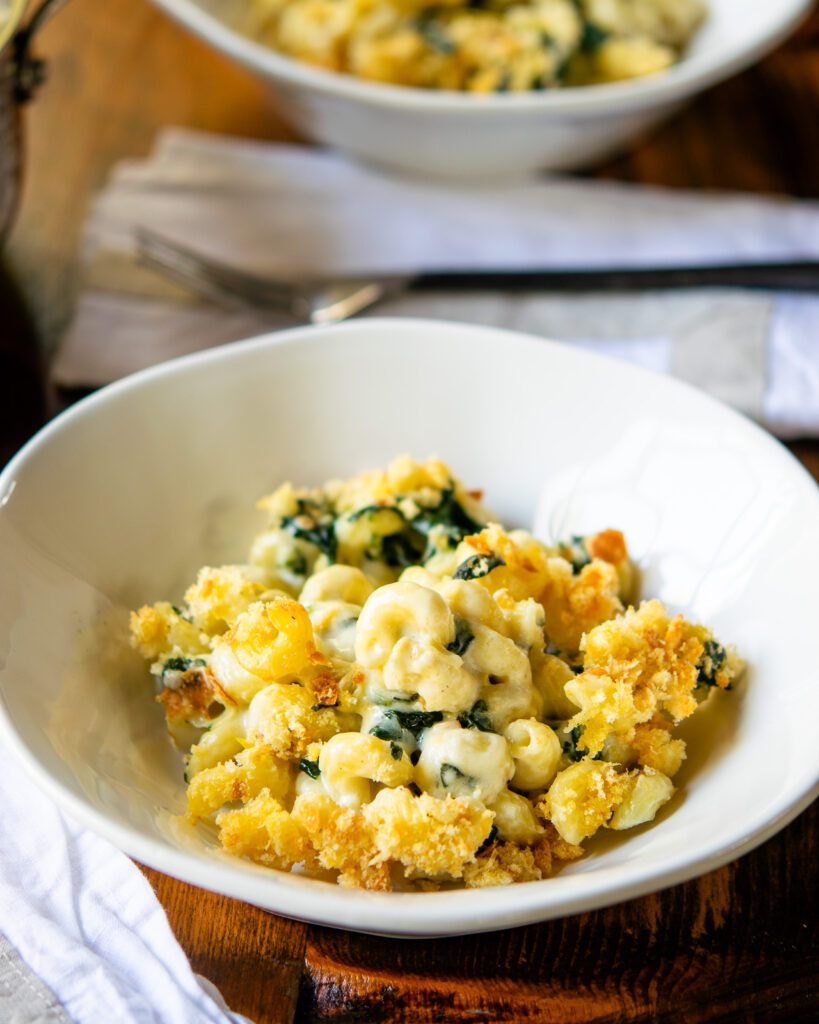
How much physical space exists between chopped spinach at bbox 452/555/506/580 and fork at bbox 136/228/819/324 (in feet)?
2.32

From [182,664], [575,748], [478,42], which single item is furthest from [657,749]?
[478,42]

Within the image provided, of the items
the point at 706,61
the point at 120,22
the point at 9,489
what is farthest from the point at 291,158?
the point at 9,489

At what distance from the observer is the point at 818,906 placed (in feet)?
3.10

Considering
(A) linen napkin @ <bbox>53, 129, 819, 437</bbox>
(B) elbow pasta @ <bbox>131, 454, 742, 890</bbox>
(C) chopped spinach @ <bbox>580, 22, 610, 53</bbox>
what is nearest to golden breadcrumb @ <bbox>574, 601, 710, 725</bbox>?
(B) elbow pasta @ <bbox>131, 454, 742, 890</bbox>

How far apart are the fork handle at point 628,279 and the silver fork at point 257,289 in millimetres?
96

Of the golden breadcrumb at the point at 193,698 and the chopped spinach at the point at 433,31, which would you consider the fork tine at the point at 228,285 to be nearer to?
the chopped spinach at the point at 433,31

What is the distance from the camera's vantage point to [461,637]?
2.80 feet

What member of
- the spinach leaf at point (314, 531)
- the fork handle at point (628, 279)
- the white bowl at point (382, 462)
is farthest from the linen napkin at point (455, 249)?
the spinach leaf at point (314, 531)

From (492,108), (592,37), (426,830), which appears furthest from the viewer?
(592,37)

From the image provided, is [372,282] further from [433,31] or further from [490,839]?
[490,839]

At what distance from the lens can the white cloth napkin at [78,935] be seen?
32.4 inches

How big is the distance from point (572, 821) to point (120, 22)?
1779mm

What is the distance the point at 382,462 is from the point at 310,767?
1.37 feet

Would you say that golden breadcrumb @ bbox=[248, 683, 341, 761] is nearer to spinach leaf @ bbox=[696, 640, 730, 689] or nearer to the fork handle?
spinach leaf @ bbox=[696, 640, 730, 689]
